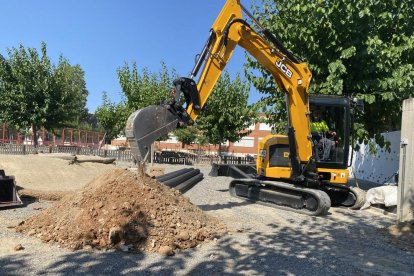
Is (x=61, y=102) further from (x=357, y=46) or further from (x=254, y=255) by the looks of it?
(x=254, y=255)

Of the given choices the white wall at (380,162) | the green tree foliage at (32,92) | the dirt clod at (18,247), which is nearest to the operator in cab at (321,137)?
the white wall at (380,162)

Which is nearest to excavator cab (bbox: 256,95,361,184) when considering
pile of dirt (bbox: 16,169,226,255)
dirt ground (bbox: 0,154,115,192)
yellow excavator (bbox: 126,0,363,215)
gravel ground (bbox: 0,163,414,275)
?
yellow excavator (bbox: 126,0,363,215)

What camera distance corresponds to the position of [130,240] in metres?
5.75

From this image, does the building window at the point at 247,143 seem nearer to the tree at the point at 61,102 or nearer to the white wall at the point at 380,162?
the tree at the point at 61,102

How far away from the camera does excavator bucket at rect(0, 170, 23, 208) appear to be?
8562 mm

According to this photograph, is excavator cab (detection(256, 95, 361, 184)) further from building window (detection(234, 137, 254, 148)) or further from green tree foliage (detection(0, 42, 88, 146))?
building window (detection(234, 137, 254, 148))

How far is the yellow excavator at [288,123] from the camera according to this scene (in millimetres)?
8250

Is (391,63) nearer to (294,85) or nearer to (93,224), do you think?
(294,85)

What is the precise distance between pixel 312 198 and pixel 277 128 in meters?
4.91

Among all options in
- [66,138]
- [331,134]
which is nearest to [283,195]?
[331,134]

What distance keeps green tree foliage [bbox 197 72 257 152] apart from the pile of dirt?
68.2ft

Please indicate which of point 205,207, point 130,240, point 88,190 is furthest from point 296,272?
point 205,207

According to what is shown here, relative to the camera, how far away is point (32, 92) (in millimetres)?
27406

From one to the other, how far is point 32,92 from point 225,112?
12.9m
